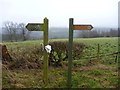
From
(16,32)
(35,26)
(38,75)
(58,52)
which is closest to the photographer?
(35,26)

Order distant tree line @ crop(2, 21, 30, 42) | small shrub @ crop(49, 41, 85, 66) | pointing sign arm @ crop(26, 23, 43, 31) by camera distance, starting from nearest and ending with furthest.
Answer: pointing sign arm @ crop(26, 23, 43, 31) < small shrub @ crop(49, 41, 85, 66) < distant tree line @ crop(2, 21, 30, 42)

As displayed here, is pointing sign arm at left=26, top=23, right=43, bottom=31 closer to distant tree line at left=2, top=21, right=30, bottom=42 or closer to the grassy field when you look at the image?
the grassy field

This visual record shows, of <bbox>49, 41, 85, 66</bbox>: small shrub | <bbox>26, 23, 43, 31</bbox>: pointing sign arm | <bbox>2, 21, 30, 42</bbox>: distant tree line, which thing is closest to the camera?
<bbox>26, 23, 43, 31</bbox>: pointing sign arm

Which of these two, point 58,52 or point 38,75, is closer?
point 38,75

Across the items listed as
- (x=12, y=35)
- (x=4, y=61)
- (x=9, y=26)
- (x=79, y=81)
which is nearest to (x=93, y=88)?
(x=79, y=81)

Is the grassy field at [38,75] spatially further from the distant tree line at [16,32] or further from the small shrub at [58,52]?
the distant tree line at [16,32]

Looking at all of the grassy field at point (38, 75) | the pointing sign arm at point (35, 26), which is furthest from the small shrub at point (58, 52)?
the pointing sign arm at point (35, 26)

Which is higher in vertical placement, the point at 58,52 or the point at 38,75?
the point at 58,52

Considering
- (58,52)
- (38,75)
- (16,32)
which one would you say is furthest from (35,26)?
(16,32)

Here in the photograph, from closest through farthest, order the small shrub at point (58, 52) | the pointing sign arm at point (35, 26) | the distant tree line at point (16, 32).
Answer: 1. the pointing sign arm at point (35, 26)
2. the small shrub at point (58, 52)
3. the distant tree line at point (16, 32)

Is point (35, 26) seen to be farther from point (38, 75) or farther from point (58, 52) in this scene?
point (58, 52)

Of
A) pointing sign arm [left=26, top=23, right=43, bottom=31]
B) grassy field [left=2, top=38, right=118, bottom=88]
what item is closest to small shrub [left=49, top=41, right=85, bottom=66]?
grassy field [left=2, top=38, right=118, bottom=88]

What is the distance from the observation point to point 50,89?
6176 millimetres

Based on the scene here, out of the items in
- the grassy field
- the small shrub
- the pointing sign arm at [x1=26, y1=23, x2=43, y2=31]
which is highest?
the pointing sign arm at [x1=26, y1=23, x2=43, y2=31]
